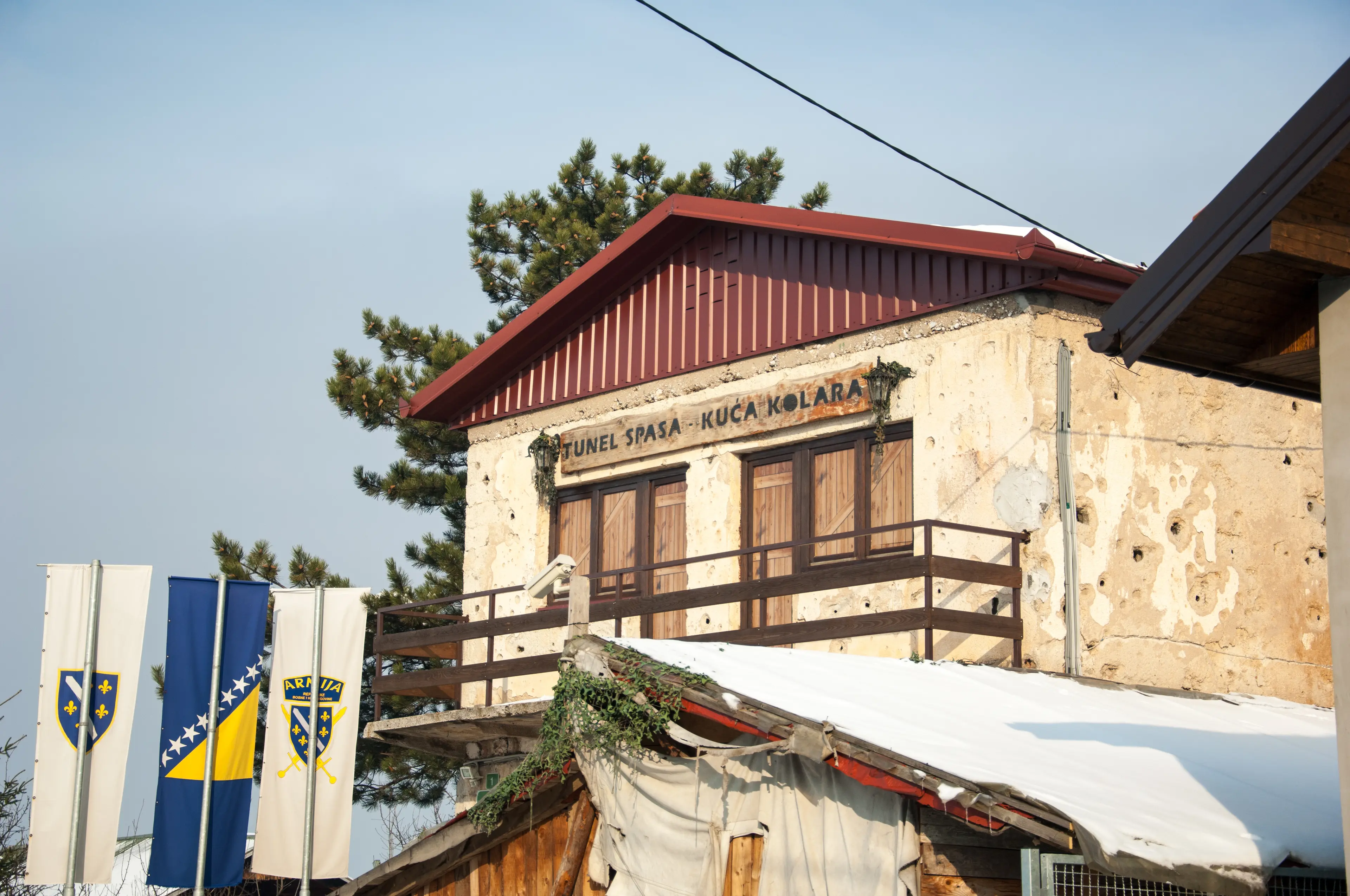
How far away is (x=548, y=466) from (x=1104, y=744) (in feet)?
29.4

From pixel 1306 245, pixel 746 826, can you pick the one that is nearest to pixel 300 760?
pixel 746 826

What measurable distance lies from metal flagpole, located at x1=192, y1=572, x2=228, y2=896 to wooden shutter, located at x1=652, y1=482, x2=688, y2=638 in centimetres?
452

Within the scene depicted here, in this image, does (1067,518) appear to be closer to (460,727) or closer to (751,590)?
(751,590)

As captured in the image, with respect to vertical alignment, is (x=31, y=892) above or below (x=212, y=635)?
below

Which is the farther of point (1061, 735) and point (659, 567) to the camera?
point (659, 567)

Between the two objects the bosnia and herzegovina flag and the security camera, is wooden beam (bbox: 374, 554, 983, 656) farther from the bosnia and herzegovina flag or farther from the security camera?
the security camera

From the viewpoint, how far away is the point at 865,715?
978 centimetres

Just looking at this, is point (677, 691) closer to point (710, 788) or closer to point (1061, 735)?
point (710, 788)

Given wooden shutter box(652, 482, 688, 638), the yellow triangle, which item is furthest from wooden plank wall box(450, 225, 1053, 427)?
the yellow triangle

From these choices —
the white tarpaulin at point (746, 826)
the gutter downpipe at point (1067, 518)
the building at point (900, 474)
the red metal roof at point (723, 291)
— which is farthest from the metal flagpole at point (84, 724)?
the gutter downpipe at point (1067, 518)

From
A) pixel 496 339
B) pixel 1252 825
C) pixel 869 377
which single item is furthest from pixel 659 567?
pixel 1252 825

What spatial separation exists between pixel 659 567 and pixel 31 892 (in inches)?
373

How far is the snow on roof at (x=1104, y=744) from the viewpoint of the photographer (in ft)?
26.8

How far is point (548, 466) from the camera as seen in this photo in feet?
58.7
